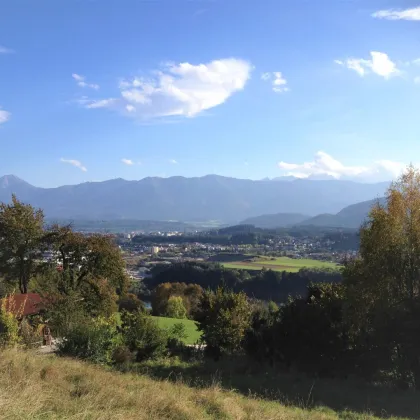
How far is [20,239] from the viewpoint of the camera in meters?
22.1

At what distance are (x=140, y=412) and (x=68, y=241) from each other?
18.2 meters

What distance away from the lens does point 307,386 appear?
1247 cm

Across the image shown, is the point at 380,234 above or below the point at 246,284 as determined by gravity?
above

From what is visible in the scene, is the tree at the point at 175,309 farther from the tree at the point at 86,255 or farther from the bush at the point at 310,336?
the bush at the point at 310,336

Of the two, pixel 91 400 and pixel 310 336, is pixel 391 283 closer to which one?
pixel 310 336

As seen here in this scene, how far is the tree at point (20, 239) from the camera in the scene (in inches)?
860

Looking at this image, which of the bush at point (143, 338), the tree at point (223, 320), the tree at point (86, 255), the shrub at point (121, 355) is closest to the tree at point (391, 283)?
the tree at point (223, 320)

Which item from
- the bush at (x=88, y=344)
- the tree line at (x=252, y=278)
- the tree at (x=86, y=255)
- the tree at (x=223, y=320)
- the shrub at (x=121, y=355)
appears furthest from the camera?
the tree line at (x=252, y=278)

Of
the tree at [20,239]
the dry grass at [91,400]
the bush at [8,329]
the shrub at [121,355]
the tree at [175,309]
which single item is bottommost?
the tree at [175,309]

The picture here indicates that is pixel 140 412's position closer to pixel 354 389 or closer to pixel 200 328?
pixel 354 389

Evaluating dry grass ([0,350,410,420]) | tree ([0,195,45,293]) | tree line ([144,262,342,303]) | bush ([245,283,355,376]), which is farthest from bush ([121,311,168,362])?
tree line ([144,262,342,303])

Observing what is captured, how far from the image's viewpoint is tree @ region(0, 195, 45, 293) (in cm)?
2184

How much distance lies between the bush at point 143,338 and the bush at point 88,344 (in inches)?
83.4

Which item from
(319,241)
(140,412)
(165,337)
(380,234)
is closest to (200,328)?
(165,337)
